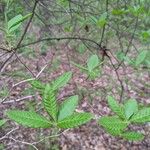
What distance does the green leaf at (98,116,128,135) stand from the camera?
2.60ft

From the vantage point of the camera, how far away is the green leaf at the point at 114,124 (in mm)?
792

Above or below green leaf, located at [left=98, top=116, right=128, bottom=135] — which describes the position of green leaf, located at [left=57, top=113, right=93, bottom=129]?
below

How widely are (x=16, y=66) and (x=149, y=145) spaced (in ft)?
7.65

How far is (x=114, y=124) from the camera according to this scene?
0.80m

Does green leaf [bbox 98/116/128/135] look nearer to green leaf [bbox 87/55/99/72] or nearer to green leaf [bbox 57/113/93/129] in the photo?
green leaf [bbox 57/113/93/129]

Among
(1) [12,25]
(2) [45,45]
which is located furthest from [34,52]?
(1) [12,25]

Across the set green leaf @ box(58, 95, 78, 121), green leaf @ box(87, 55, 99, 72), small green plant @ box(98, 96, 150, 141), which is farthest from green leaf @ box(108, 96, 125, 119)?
green leaf @ box(87, 55, 99, 72)

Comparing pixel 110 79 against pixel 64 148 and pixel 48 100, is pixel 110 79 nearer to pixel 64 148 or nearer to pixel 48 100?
pixel 64 148

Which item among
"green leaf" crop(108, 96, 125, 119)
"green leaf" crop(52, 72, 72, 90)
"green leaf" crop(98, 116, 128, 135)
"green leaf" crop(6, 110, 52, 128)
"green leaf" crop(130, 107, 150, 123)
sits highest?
"green leaf" crop(52, 72, 72, 90)

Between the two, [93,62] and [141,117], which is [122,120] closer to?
[141,117]

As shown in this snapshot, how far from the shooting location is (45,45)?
20.6ft

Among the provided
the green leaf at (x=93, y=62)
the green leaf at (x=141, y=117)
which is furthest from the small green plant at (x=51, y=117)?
the green leaf at (x=93, y=62)

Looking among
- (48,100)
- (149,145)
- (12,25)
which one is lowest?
(48,100)

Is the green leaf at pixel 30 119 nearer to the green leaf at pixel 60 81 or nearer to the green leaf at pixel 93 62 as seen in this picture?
the green leaf at pixel 60 81
